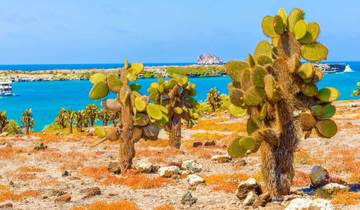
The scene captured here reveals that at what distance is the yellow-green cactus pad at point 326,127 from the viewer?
16453 mm

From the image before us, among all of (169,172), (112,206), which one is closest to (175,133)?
(169,172)

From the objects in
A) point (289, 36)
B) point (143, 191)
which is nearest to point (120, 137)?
point (143, 191)

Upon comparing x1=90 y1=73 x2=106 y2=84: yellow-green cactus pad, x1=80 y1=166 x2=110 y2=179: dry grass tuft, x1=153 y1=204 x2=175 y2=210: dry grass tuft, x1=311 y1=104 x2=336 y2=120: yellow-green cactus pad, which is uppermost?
x1=90 y1=73 x2=106 y2=84: yellow-green cactus pad

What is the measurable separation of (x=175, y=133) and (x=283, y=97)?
2008cm

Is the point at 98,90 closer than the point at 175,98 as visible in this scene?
Yes

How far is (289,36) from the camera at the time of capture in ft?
54.0

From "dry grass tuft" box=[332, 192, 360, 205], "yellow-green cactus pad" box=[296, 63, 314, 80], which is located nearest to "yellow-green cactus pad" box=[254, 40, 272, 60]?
"yellow-green cactus pad" box=[296, 63, 314, 80]

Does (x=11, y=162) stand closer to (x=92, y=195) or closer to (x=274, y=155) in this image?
(x=92, y=195)

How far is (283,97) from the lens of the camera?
1592 centimetres

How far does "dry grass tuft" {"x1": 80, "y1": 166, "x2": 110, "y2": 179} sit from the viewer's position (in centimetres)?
2374

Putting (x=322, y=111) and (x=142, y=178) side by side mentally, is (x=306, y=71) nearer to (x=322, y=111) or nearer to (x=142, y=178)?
(x=322, y=111)

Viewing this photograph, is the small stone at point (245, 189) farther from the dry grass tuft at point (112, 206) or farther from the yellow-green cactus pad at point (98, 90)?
the yellow-green cactus pad at point (98, 90)

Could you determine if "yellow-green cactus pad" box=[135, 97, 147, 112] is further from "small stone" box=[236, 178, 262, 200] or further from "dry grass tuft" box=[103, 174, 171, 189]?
"small stone" box=[236, 178, 262, 200]

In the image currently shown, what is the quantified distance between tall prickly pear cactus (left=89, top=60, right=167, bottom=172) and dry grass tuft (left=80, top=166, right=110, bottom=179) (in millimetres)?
1094
